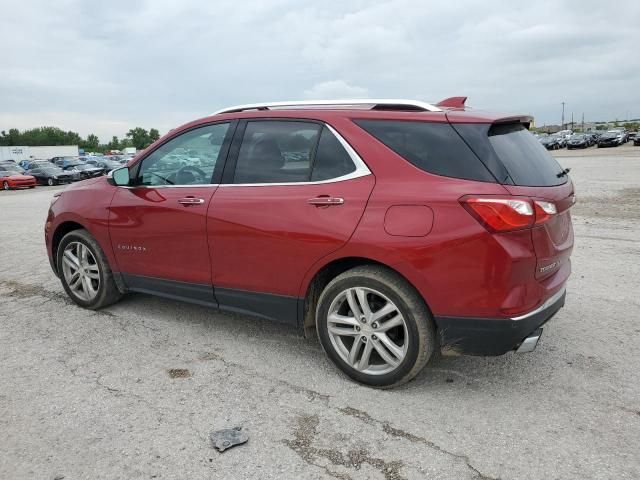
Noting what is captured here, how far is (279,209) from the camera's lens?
11.3ft

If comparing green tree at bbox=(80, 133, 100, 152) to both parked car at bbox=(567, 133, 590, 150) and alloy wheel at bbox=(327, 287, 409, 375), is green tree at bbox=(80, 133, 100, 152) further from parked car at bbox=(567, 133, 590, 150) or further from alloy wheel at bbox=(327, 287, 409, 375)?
alloy wheel at bbox=(327, 287, 409, 375)

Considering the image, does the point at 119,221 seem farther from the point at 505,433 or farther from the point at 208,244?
the point at 505,433

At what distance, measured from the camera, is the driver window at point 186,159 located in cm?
397

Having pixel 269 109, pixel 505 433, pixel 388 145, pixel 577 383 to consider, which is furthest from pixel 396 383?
pixel 269 109

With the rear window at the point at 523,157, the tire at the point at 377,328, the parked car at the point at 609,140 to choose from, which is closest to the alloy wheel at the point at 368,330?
the tire at the point at 377,328

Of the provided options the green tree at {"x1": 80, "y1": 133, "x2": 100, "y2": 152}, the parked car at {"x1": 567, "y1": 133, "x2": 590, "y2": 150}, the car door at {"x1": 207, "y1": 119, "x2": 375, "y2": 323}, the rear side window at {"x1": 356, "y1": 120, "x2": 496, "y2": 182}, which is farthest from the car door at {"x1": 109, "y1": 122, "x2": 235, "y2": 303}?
the green tree at {"x1": 80, "y1": 133, "x2": 100, "y2": 152}

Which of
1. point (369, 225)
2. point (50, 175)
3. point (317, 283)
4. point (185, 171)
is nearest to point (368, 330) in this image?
point (317, 283)

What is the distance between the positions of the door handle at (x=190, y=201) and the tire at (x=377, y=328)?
1.20 metres

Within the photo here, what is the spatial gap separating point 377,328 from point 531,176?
1275 millimetres

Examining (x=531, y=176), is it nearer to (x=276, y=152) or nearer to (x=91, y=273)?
(x=276, y=152)

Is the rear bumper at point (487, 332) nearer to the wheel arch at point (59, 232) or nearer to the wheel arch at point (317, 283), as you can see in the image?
the wheel arch at point (317, 283)

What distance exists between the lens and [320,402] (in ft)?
10.3

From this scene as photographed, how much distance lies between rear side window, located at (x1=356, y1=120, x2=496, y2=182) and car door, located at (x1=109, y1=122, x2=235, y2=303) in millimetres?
1290

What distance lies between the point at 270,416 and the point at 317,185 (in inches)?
56.3
